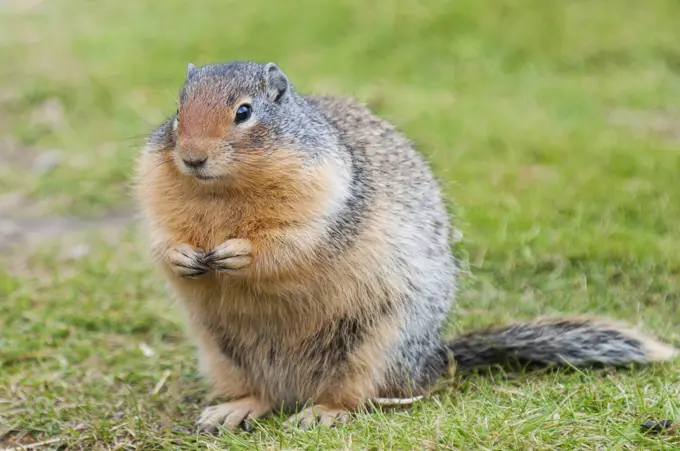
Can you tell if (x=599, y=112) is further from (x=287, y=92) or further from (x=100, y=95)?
(x=287, y=92)

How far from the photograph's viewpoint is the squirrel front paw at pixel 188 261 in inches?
164

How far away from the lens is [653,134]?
867 cm

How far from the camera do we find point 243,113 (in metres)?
4.14

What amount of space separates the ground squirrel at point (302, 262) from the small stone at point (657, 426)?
0.99m

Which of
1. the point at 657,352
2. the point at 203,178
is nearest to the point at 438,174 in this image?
the point at 657,352

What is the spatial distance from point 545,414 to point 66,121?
6855mm

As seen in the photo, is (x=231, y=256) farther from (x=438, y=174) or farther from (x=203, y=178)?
(x=438, y=174)

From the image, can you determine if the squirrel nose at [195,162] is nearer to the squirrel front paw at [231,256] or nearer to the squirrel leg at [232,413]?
the squirrel front paw at [231,256]

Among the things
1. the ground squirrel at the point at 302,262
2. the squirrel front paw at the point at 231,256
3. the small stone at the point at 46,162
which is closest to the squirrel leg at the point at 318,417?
the ground squirrel at the point at 302,262

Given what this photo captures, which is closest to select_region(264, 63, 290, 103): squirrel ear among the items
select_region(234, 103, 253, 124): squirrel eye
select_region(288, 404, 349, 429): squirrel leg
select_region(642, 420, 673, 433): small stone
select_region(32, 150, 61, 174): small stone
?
select_region(234, 103, 253, 124): squirrel eye

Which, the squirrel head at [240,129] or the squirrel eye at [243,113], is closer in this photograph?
the squirrel head at [240,129]

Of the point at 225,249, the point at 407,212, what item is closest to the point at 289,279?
the point at 225,249

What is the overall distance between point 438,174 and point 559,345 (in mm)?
2968

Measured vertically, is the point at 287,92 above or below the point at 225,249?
above
